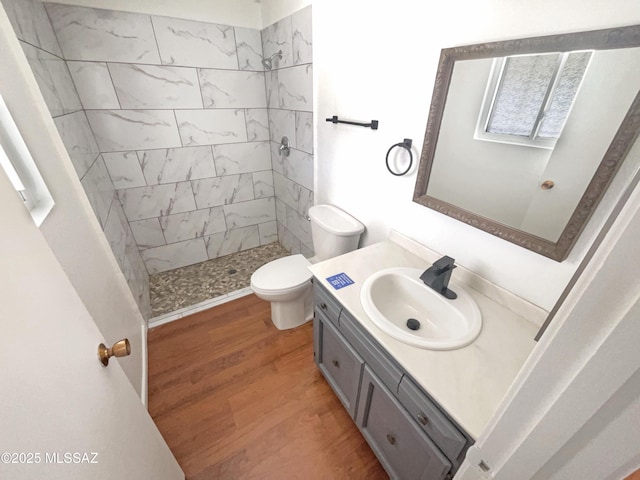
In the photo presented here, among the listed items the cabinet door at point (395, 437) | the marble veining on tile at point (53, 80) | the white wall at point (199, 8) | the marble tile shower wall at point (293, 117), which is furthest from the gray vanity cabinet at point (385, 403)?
the white wall at point (199, 8)

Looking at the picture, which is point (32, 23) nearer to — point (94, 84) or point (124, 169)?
point (94, 84)

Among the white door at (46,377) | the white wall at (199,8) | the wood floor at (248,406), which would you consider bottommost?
the wood floor at (248,406)

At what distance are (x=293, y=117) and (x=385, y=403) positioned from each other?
6.51 feet

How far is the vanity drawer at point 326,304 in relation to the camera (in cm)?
118

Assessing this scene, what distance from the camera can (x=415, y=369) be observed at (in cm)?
82

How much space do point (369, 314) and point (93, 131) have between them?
230 centimetres

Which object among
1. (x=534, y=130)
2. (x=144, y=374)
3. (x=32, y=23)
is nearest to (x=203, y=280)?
(x=144, y=374)

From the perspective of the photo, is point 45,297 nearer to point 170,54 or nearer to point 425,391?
point 425,391

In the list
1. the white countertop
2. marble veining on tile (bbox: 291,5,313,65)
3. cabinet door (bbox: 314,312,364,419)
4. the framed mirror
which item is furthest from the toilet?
marble veining on tile (bbox: 291,5,313,65)

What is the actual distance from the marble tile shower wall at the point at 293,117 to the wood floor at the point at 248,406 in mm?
979

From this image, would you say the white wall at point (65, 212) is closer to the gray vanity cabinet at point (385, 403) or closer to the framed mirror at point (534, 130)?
the gray vanity cabinet at point (385, 403)

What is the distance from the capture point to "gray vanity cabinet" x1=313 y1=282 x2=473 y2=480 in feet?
2.64

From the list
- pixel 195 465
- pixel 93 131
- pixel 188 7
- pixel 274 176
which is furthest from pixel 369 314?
pixel 188 7

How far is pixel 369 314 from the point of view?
3.28ft
